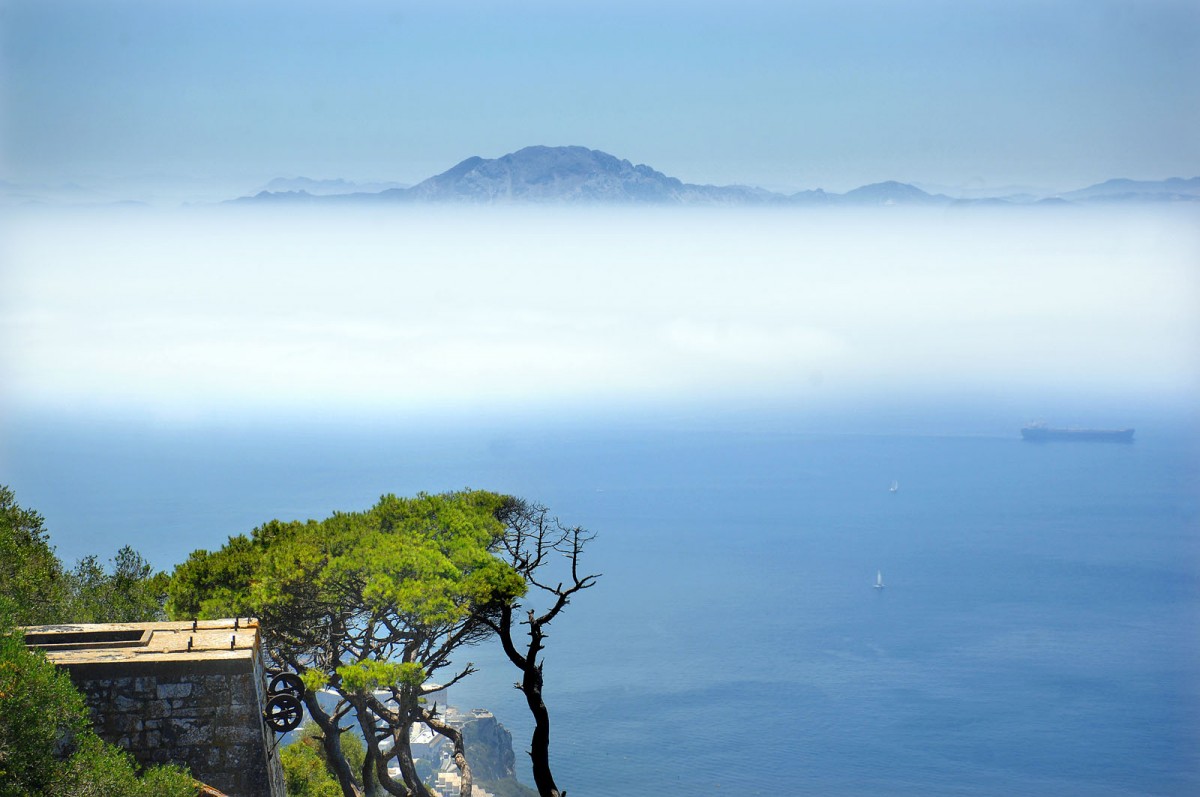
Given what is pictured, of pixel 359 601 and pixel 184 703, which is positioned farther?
pixel 359 601

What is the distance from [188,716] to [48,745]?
2997mm

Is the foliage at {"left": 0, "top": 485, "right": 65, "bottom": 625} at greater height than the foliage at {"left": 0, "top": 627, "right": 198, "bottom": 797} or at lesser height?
greater

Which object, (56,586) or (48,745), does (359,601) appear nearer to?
(56,586)

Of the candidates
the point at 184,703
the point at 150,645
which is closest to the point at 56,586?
the point at 150,645

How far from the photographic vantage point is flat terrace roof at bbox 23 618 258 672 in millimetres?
16656

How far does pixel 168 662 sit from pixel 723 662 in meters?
143

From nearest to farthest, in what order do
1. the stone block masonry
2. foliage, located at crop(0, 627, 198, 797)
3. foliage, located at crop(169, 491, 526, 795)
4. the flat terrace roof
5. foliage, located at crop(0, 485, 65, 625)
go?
foliage, located at crop(0, 627, 198, 797), the stone block masonry, the flat terrace roof, foliage, located at crop(0, 485, 65, 625), foliage, located at crop(169, 491, 526, 795)

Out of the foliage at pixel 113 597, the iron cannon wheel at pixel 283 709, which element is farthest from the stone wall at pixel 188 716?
the foliage at pixel 113 597

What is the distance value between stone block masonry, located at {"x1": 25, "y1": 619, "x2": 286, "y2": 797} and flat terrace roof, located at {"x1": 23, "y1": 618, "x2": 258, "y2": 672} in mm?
15

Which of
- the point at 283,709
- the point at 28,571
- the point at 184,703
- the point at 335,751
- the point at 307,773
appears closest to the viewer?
the point at 184,703

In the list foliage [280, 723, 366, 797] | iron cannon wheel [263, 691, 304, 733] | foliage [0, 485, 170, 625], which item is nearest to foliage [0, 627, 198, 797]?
iron cannon wheel [263, 691, 304, 733]

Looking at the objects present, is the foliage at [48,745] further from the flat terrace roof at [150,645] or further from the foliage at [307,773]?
the foliage at [307,773]

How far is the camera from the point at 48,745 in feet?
45.8

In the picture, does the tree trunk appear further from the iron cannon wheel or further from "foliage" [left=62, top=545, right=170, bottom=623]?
"foliage" [left=62, top=545, right=170, bottom=623]
